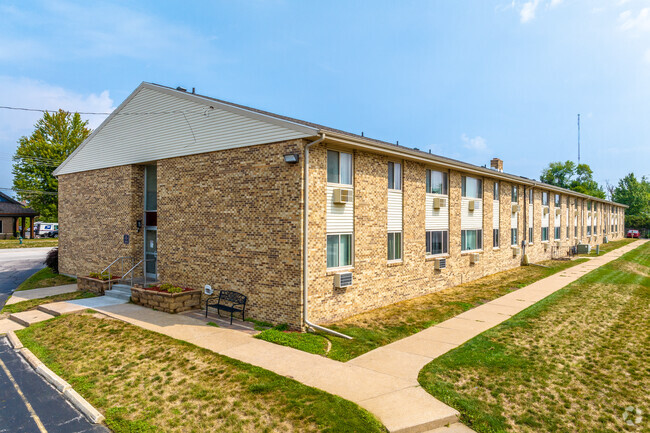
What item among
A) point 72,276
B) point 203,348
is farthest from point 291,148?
point 72,276

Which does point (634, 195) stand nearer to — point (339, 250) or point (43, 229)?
point (339, 250)

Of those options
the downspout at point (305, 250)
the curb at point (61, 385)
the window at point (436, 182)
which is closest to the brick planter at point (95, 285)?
the curb at point (61, 385)

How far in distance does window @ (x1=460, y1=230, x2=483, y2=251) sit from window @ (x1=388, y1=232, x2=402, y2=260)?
5.29 m

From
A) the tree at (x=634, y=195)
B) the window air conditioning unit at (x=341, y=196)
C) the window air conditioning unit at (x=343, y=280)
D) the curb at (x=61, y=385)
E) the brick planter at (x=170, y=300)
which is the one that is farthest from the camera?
the tree at (x=634, y=195)

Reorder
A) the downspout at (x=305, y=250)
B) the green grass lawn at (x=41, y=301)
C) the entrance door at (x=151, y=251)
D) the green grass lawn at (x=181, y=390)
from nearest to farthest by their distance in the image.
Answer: the green grass lawn at (x=181, y=390) < the downspout at (x=305, y=250) < the green grass lawn at (x=41, y=301) < the entrance door at (x=151, y=251)

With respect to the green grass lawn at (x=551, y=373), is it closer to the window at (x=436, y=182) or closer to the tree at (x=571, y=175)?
the window at (x=436, y=182)

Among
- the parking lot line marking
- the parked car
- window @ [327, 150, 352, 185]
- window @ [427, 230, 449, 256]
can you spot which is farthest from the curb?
the parked car

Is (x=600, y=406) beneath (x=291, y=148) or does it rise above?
beneath

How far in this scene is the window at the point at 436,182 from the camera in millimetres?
15312

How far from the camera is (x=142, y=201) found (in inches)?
645

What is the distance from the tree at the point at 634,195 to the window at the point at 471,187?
72103 millimetres

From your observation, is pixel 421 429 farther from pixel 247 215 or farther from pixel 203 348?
pixel 247 215

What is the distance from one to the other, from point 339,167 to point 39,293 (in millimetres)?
14087

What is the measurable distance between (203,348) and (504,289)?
13.2 m
